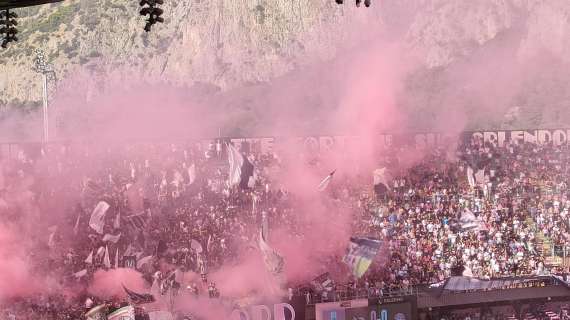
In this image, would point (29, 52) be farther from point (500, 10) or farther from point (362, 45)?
point (500, 10)

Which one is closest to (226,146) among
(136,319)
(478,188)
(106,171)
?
(106,171)

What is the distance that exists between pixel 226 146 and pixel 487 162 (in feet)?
24.5

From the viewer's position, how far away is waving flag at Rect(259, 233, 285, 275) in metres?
27.2

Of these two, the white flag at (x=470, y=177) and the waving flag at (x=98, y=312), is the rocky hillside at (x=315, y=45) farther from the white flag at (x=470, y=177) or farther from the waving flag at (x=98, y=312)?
the waving flag at (x=98, y=312)

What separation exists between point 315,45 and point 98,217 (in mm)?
8719

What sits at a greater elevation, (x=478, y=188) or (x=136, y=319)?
(x=478, y=188)

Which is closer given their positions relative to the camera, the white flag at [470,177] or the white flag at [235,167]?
the white flag at [235,167]

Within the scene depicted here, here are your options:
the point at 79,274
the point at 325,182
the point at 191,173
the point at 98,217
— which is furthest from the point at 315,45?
the point at 79,274

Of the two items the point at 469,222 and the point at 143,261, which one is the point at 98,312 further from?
the point at 469,222

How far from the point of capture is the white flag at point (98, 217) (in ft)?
89.0

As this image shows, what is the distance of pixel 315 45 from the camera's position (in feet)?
102

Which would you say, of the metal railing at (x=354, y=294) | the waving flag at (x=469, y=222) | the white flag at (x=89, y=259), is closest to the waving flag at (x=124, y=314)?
the white flag at (x=89, y=259)

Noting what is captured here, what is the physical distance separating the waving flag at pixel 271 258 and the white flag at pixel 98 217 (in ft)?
14.1

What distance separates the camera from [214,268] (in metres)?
27.1
